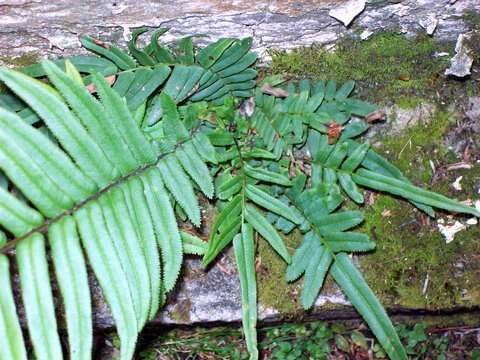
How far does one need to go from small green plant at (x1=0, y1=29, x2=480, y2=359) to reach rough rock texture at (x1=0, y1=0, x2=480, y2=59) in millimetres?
93

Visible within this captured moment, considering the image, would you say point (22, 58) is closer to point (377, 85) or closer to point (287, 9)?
point (287, 9)

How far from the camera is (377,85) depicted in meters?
2.65

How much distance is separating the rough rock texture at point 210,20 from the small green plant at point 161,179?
0.30ft

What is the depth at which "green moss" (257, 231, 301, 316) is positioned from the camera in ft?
8.50

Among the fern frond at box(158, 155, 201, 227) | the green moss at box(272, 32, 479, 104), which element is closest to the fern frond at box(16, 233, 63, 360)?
the fern frond at box(158, 155, 201, 227)

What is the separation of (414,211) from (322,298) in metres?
0.56

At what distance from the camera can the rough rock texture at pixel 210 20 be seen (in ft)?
7.65

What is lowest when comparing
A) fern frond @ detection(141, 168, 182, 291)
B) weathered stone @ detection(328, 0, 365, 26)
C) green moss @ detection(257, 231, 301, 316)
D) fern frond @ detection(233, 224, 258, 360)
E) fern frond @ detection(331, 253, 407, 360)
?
green moss @ detection(257, 231, 301, 316)

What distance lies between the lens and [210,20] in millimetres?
2426

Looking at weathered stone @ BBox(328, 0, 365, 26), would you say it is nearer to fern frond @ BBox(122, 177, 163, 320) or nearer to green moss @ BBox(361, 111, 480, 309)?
green moss @ BBox(361, 111, 480, 309)

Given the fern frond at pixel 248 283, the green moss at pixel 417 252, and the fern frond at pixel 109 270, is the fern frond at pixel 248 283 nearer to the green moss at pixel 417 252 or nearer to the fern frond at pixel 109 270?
the fern frond at pixel 109 270

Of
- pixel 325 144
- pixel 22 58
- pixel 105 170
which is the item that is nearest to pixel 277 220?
pixel 325 144

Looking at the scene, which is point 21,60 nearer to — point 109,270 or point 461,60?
point 109,270

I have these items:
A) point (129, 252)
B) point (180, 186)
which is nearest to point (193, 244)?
point (180, 186)
